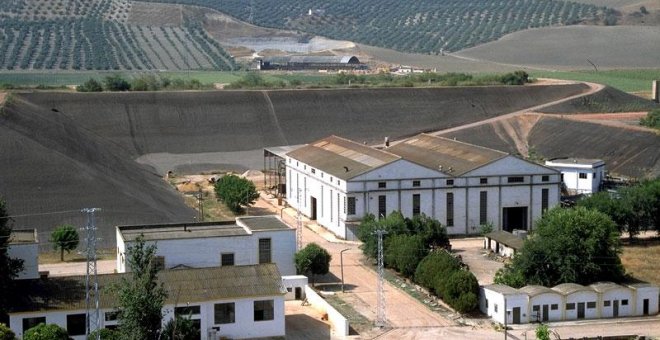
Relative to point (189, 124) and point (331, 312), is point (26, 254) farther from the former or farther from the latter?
point (189, 124)

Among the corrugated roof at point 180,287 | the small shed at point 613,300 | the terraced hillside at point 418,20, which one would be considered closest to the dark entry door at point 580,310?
the small shed at point 613,300

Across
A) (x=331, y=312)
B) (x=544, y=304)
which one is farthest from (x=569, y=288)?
(x=331, y=312)

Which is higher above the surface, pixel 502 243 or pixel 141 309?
pixel 141 309

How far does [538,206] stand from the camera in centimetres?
5516

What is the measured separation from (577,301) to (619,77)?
89.4 meters

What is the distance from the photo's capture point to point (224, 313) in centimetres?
3606

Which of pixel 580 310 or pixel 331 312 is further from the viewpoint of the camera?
pixel 580 310

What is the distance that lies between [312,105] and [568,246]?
5092cm

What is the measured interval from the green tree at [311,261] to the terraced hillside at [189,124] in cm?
1070

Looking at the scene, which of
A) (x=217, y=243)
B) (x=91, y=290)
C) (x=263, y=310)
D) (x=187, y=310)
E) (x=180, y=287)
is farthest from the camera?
(x=217, y=243)

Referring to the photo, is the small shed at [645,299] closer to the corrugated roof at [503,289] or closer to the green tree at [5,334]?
the corrugated roof at [503,289]

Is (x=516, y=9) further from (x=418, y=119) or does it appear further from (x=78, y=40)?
(x=418, y=119)

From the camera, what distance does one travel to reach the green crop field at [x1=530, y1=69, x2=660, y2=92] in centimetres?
11438

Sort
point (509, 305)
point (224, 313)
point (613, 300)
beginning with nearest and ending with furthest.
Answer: point (224, 313), point (509, 305), point (613, 300)
